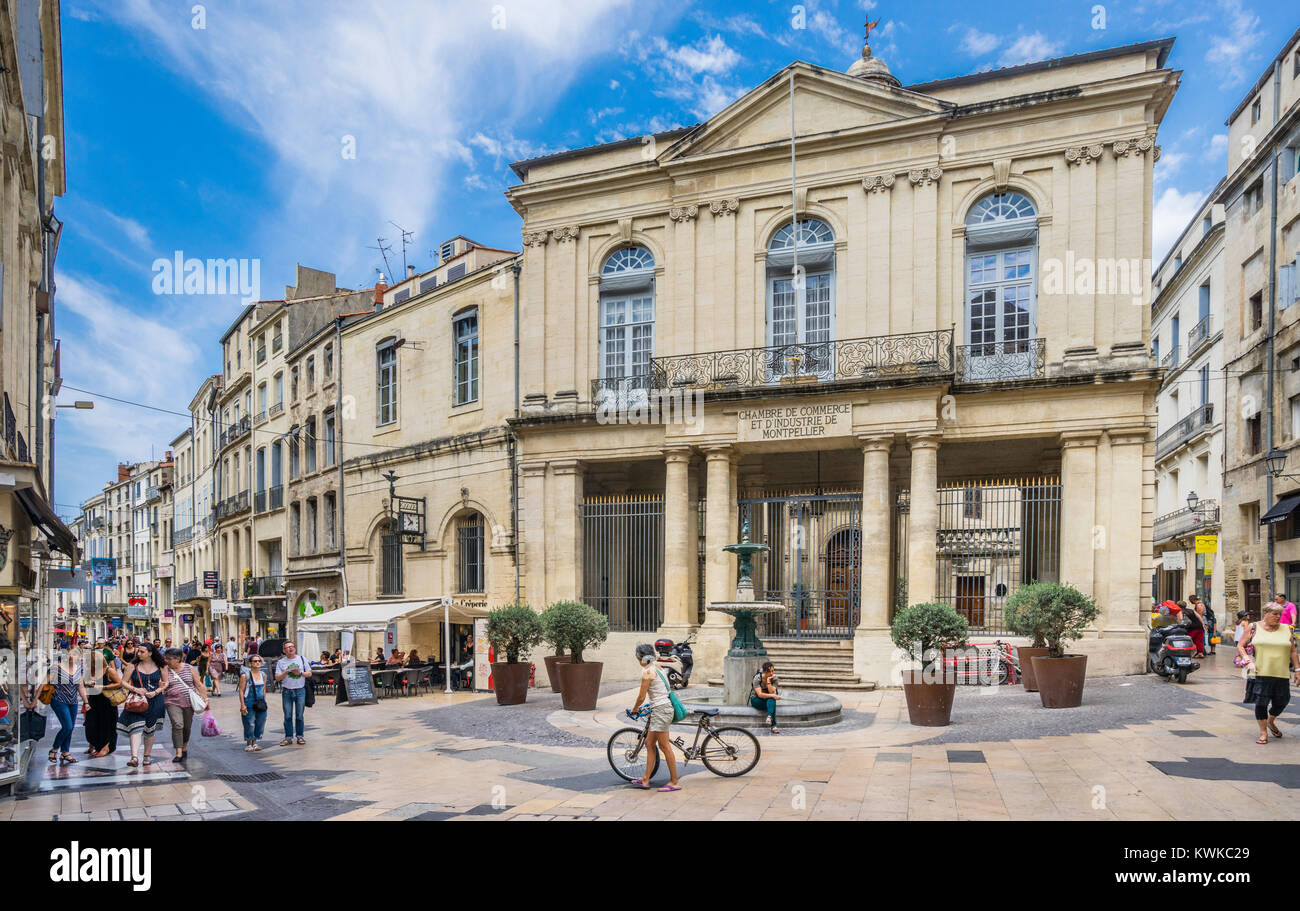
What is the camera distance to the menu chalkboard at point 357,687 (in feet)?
64.7

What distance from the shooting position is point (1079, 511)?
59.1 feet

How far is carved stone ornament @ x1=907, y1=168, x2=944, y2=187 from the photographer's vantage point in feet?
63.5

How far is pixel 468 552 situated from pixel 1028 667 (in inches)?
591

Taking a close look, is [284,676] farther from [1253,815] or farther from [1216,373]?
[1216,373]

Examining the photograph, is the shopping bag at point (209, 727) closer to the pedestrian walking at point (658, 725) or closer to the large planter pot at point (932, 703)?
the pedestrian walking at point (658, 725)

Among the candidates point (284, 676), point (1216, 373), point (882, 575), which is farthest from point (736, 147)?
point (1216, 373)

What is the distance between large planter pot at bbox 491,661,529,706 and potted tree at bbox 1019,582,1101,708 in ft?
27.7

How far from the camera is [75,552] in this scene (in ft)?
56.2

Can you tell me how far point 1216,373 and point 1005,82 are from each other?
16833 millimetres

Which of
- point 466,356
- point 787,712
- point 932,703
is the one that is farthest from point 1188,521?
point 787,712

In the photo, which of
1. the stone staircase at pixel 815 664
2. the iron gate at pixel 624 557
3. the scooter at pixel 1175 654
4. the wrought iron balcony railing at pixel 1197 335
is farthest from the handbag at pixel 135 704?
the wrought iron balcony railing at pixel 1197 335

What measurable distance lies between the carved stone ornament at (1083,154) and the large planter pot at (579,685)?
12791mm

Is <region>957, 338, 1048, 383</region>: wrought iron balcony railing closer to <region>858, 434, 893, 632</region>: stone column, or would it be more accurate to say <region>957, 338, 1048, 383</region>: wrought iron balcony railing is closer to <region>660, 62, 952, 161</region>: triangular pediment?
<region>858, 434, 893, 632</region>: stone column

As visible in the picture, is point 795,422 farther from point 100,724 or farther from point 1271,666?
point 100,724
